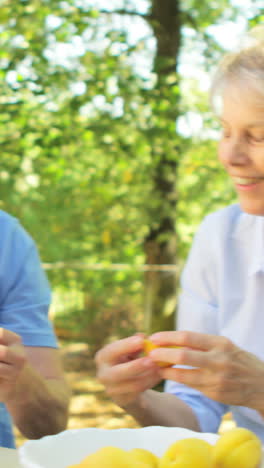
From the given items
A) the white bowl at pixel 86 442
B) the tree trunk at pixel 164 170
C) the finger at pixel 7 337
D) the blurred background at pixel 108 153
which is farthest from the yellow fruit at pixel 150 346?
the tree trunk at pixel 164 170

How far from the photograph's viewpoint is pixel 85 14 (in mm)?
4453

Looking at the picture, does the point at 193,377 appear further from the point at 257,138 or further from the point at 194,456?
the point at 257,138

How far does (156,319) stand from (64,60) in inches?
93.4

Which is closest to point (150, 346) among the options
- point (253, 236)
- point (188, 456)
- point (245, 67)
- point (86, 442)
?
point (86, 442)

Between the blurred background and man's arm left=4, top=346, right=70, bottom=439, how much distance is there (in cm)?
270

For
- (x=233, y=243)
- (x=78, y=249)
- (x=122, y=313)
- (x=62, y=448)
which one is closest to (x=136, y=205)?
(x=78, y=249)

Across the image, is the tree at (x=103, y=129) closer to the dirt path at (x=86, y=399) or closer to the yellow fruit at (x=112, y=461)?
the dirt path at (x=86, y=399)

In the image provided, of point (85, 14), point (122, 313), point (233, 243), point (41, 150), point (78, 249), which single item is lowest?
point (122, 313)

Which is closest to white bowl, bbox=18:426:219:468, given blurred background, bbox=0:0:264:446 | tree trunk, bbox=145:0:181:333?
blurred background, bbox=0:0:264:446

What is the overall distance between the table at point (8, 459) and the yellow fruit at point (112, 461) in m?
0.29

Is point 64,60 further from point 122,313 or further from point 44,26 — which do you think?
point 122,313

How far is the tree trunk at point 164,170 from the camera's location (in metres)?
4.57

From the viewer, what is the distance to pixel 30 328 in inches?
61.6

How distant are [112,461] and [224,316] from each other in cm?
83
